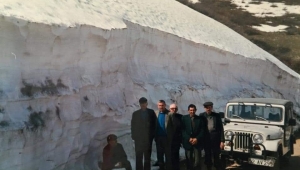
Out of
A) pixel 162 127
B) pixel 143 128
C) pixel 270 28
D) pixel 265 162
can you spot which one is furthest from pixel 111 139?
pixel 270 28

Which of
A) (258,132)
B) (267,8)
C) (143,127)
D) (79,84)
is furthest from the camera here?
(267,8)

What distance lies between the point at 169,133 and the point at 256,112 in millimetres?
3052

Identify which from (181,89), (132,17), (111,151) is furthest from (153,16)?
(111,151)

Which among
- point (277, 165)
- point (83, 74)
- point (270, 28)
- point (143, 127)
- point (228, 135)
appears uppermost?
point (270, 28)

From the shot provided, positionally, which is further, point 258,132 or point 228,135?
point 228,135

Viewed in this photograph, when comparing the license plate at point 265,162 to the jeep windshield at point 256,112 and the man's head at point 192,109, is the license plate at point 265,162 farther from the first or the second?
the man's head at point 192,109

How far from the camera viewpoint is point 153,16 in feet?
41.9

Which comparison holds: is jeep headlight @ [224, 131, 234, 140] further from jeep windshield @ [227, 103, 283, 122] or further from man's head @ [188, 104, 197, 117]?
man's head @ [188, 104, 197, 117]

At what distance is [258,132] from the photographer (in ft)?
28.5

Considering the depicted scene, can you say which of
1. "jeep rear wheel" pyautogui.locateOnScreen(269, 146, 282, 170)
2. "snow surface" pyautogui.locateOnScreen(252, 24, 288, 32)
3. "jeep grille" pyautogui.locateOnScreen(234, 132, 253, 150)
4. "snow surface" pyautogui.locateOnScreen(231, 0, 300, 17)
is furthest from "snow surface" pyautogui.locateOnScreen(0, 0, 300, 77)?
"snow surface" pyautogui.locateOnScreen(231, 0, 300, 17)

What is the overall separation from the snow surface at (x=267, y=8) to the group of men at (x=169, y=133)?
36152 millimetres

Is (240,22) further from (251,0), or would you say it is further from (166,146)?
(166,146)

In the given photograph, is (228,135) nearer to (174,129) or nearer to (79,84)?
(174,129)

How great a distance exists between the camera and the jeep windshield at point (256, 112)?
9.44 metres
